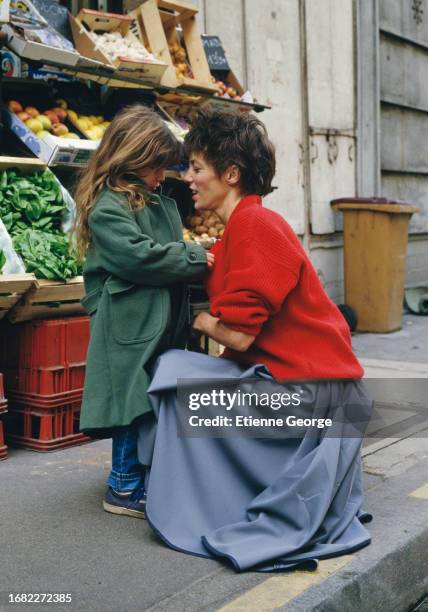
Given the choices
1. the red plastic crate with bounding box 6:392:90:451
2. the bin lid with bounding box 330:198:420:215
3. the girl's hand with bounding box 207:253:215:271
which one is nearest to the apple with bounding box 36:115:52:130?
the red plastic crate with bounding box 6:392:90:451

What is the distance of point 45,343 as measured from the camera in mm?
4395

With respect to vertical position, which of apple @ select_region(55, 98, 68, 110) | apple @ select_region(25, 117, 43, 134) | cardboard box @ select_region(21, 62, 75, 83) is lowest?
apple @ select_region(25, 117, 43, 134)

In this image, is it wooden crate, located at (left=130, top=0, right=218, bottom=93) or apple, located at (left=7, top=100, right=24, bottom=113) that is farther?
wooden crate, located at (left=130, top=0, right=218, bottom=93)

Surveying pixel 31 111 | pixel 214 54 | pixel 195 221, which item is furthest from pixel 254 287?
pixel 214 54

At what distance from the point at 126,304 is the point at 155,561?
3.19ft

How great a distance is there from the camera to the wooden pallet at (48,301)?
4328mm

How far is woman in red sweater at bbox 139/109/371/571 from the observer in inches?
117

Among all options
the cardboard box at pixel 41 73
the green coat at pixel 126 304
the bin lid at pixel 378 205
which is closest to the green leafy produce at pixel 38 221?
the cardboard box at pixel 41 73

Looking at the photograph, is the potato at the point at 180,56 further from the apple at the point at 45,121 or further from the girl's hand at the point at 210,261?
the girl's hand at the point at 210,261

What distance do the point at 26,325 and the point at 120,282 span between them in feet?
4.34

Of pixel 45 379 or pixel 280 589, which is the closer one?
pixel 280 589

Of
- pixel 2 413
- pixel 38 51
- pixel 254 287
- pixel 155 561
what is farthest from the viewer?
pixel 38 51

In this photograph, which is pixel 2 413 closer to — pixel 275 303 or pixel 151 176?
pixel 151 176

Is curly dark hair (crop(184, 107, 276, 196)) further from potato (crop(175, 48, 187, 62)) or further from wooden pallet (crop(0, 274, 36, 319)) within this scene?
potato (crop(175, 48, 187, 62))
